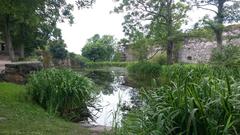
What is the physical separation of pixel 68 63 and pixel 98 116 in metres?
26.8

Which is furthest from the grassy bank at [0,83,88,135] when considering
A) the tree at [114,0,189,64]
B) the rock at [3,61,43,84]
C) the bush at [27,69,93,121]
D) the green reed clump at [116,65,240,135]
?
the tree at [114,0,189,64]

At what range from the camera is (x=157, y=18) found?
18.4 m

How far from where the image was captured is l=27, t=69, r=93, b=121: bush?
6.58 meters

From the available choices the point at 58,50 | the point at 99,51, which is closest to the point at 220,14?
the point at 58,50

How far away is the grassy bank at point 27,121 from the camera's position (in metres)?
4.48

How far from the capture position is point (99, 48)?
1735 inches

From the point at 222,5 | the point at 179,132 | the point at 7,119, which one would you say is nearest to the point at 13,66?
the point at 7,119

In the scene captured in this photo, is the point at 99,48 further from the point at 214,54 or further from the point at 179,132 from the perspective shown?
the point at 179,132

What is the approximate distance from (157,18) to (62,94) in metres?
12.6

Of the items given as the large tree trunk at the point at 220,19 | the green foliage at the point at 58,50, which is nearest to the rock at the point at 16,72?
the large tree trunk at the point at 220,19

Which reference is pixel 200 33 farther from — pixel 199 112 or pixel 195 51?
pixel 199 112

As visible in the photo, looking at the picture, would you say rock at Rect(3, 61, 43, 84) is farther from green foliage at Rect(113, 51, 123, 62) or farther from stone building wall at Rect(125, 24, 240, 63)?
green foliage at Rect(113, 51, 123, 62)

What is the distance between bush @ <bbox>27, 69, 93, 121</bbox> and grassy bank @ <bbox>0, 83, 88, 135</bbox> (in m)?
0.26

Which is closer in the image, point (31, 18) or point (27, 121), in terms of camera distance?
point (27, 121)
